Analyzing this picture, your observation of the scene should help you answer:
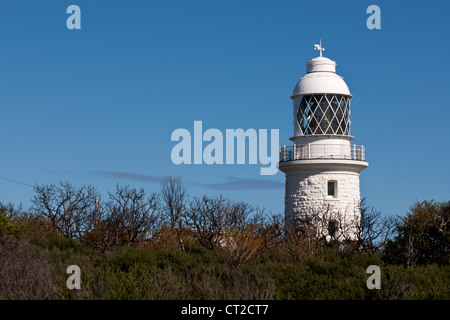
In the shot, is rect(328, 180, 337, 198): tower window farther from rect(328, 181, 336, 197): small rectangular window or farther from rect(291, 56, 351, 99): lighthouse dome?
rect(291, 56, 351, 99): lighthouse dome

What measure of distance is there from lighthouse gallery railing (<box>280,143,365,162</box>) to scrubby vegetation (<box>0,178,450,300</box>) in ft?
9.12

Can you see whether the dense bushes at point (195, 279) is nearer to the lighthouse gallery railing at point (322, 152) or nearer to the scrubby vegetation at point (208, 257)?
the scrubby vegetation at point (208, 257)

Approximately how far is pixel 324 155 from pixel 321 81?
3.55 meters

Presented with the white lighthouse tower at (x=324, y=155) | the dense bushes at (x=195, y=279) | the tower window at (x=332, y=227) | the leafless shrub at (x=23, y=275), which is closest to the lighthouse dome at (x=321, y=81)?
the white lighthouse tower at (x=324, y=155)

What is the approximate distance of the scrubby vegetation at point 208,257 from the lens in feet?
58.5

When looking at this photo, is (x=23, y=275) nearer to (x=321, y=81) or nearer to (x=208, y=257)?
(x=208, y=257)

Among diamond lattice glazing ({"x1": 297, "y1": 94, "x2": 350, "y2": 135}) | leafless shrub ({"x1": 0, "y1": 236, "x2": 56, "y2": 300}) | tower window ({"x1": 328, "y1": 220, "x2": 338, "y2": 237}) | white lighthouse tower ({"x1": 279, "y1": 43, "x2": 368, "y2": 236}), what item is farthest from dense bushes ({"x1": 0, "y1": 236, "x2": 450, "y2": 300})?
diamond lattice glazing ({"x1": 297, "y1": 94, "x2": 350, "y2": 135})

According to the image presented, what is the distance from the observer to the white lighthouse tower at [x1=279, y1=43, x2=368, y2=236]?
112ft

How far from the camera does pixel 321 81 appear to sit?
34.3 metres

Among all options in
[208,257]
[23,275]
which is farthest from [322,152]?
[23,275]

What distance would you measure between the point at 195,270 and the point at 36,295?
5579 mm

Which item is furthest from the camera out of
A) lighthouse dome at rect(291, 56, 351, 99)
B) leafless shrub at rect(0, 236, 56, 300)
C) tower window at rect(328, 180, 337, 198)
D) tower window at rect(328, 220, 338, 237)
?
tower window at rect(328, 180, 337, 198)
